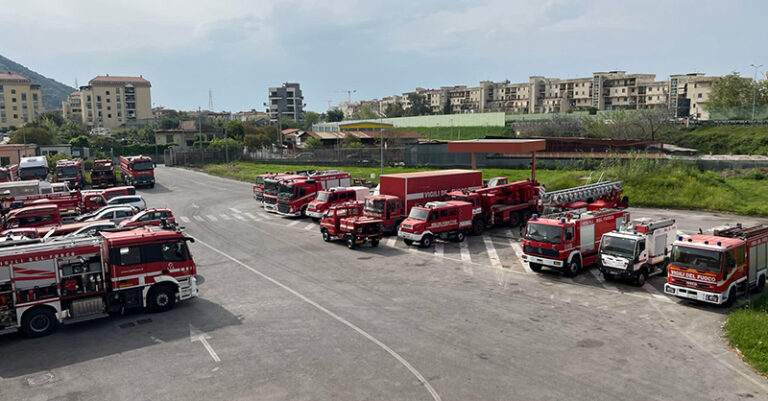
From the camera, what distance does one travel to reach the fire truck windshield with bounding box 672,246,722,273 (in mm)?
17734

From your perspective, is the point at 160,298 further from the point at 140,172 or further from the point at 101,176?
the point at 140,172

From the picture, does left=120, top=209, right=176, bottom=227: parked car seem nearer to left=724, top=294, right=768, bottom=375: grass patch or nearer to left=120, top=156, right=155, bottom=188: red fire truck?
left=724, top=294, right=768, bottom=375: grass patch

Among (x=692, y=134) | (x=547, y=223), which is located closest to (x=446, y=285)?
(x=547, y=223)

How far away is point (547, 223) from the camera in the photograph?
2205cm

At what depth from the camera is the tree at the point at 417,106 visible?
561 feet

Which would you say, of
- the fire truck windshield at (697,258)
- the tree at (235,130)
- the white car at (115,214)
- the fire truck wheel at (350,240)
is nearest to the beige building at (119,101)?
the tree at (235,130)

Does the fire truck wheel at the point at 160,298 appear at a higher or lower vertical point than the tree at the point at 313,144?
lower

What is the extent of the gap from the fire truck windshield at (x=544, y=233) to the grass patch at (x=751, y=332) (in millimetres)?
6453

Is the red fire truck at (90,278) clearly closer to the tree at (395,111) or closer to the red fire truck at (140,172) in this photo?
the red fire truck at (140,172)

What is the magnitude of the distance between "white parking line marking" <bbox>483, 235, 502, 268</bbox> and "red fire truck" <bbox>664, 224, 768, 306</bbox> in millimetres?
7565

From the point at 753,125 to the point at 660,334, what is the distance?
8823 centimetres

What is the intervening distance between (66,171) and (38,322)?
42.1 meters

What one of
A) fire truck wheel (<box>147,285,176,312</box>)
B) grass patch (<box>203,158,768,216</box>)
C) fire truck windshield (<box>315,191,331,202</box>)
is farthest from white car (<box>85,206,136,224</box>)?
grass patch (<box>203,158,768,216</box>)

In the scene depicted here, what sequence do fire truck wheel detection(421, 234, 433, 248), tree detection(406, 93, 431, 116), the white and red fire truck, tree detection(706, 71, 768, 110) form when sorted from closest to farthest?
the white and red fire truck < fire truck wheel detection(421, 234, 433, 248) < tree detection(706, 71, 768, 110) < tree detection(406, 93, 431, 116)
